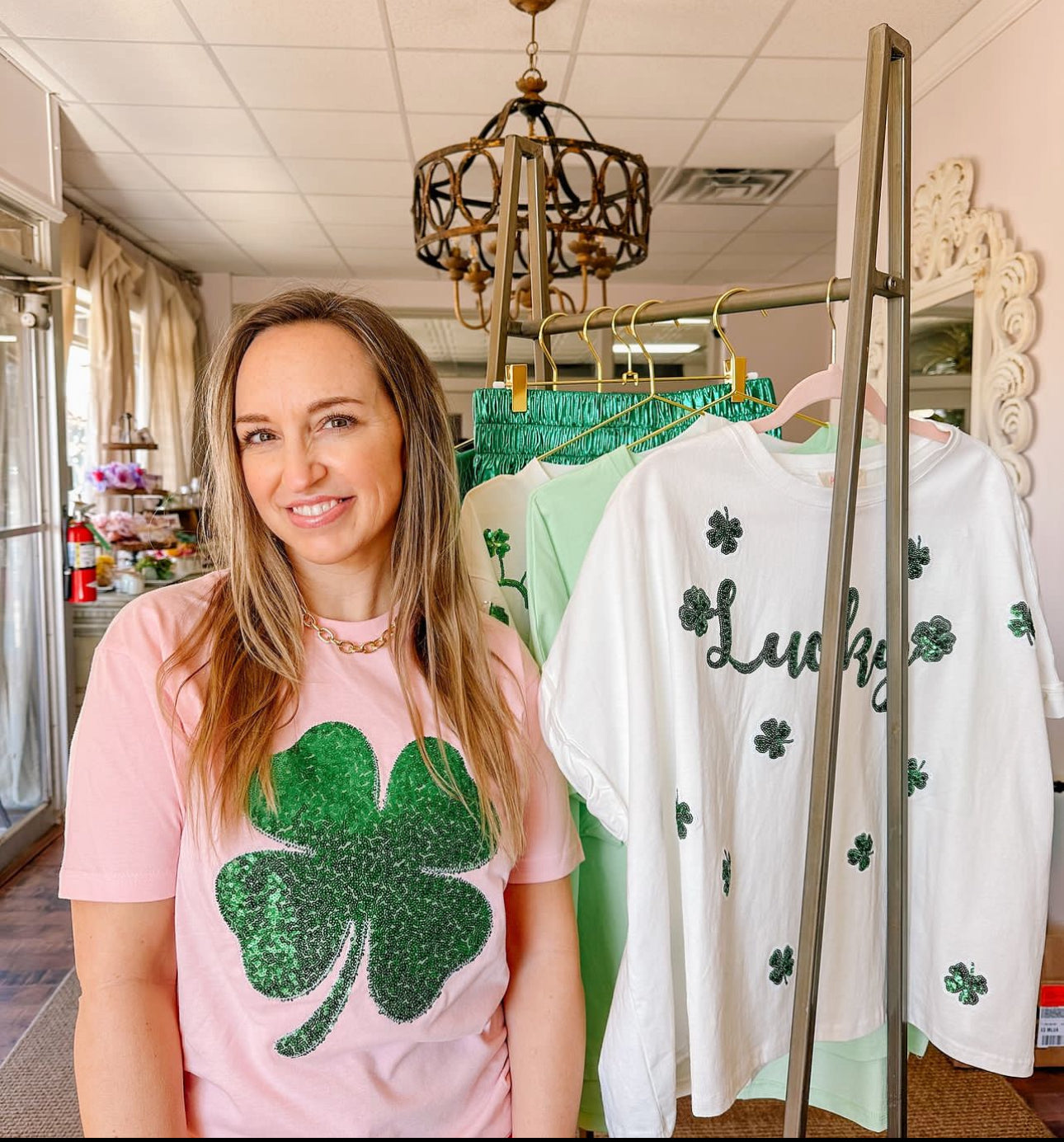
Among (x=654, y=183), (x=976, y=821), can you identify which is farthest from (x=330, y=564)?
(x=654, y=183)

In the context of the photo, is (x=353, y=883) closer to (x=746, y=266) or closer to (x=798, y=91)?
(x=798, y=91)

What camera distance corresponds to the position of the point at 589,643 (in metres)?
1.02

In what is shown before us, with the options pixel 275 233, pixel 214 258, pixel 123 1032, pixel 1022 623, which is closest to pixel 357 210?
pixel 275 233

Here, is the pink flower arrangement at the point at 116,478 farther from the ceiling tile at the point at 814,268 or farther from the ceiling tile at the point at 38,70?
the ceiling tile at the point at 814,268

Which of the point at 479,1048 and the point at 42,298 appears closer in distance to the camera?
the point at 479,1048

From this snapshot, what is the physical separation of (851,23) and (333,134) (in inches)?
81.2

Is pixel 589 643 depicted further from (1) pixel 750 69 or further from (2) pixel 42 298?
(2) pixel 42 298

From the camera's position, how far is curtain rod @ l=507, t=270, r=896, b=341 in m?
1.07

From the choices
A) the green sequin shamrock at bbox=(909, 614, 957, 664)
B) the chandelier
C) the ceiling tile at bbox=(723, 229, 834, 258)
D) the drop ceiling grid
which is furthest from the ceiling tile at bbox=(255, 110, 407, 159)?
the green sequin shamrock at bbox=(909, 614, 957, 664)

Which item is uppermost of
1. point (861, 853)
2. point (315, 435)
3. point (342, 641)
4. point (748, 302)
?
point (748, 302)

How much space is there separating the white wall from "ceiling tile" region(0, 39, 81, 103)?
3065 millimetres

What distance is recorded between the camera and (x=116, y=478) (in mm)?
4305

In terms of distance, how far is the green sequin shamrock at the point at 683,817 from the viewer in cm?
101

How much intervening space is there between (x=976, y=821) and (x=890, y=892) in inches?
5.7
